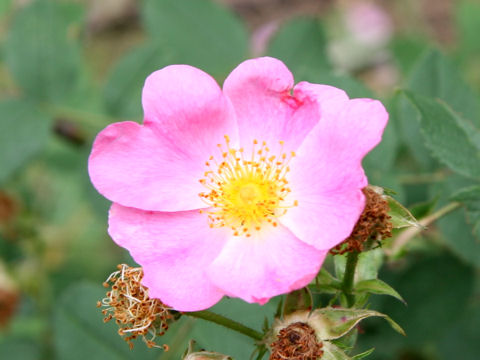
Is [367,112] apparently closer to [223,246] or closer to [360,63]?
[223,246]

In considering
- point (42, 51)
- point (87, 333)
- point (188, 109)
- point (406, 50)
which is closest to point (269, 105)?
point (188, 109)

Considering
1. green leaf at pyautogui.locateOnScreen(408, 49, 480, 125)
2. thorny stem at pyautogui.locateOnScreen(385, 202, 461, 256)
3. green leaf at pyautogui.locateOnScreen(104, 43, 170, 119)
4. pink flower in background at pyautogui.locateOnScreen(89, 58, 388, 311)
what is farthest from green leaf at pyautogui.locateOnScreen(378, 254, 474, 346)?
green leaf at pyautogui.locateOnScreen(104, 43, 170, 119)

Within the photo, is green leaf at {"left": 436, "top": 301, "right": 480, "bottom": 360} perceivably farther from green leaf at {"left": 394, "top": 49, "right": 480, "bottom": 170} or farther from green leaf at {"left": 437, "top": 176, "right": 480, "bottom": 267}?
green leaf at {"left": 394, "top": 49, "right": 480, "bottom": 170}

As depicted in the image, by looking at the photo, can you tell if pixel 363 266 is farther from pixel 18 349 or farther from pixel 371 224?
pixel 18 349

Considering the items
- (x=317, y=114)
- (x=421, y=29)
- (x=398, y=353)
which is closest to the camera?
(x=317, y=114)

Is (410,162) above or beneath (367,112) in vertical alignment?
beneath

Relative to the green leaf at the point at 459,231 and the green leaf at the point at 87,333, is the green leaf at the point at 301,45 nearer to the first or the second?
the green leaf at the point at 459,231

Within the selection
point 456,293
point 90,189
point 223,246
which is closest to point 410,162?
point 456,293
